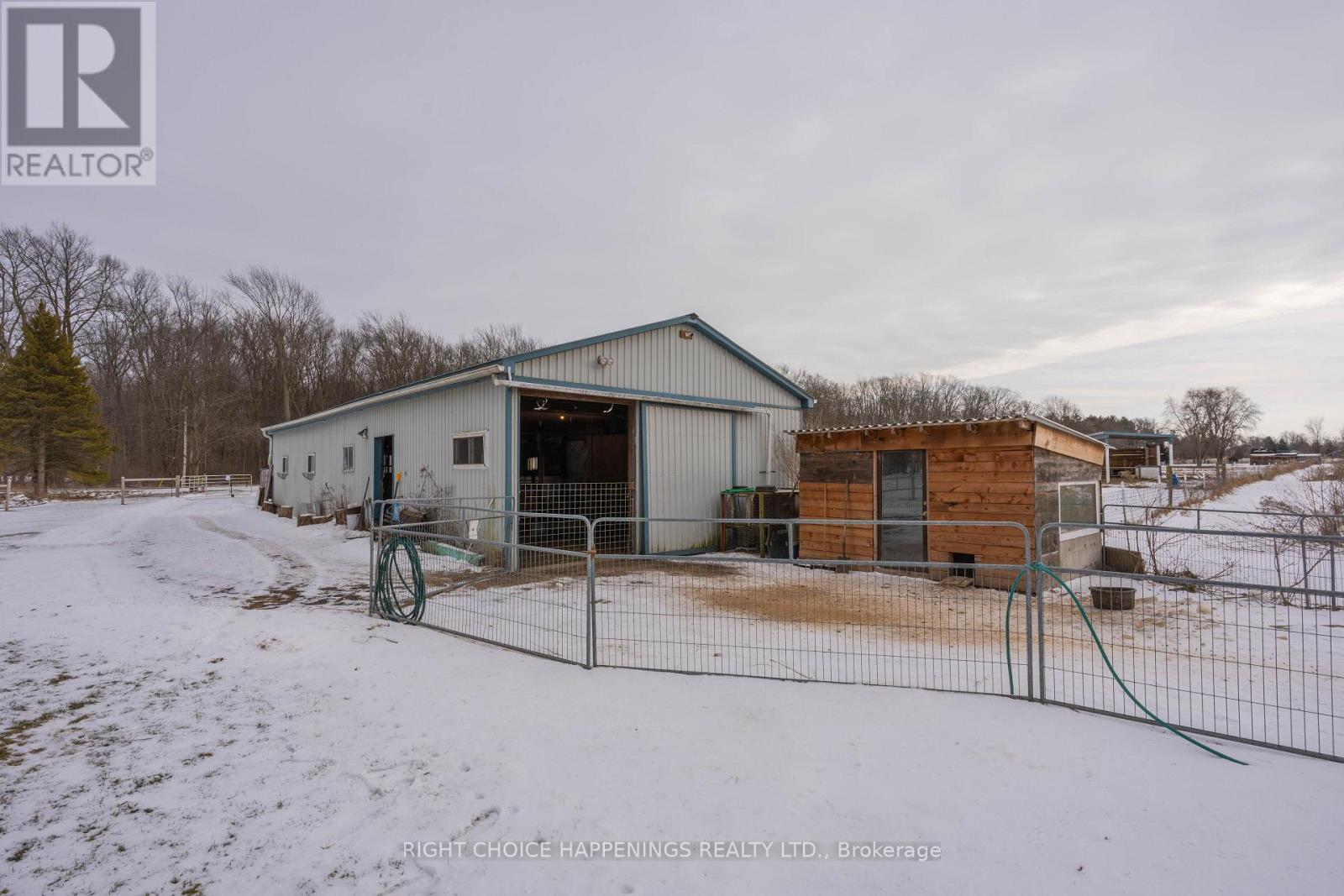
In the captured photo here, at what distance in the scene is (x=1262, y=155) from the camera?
988 cm

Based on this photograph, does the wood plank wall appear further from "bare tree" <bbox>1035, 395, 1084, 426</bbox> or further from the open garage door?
"bare tree" <bbox>1035, 395, 1084, 426</bbox>

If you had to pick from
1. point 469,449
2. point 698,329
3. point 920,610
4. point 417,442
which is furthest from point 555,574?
point 698,329

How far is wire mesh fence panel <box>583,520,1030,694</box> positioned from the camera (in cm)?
487

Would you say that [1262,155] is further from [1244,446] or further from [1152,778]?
[1244,446]

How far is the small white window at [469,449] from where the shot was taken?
10898mm

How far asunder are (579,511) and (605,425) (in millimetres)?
4966

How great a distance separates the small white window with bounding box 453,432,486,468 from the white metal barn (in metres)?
0.03

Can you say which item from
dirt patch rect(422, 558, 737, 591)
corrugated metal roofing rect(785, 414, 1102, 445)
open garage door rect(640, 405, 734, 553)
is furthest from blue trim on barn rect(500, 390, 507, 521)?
corrugated metal roofing rect(785, 414, 1102, 445)

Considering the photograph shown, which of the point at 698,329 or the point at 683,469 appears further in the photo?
the point at 698,329

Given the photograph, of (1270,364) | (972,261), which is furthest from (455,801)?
(1270,364)

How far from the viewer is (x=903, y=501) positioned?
32.8 ft

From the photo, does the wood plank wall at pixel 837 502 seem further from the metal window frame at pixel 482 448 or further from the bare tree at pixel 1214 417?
the bare tree at pixel 1214 417

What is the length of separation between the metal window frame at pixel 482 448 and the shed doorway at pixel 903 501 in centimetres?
730

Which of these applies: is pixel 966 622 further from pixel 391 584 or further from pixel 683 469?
pixel 683 469
